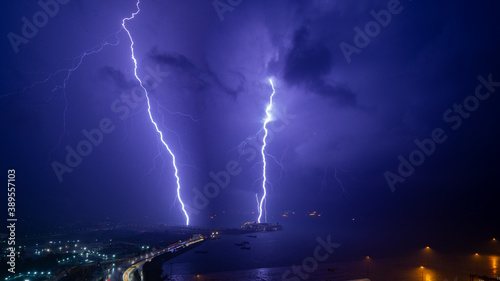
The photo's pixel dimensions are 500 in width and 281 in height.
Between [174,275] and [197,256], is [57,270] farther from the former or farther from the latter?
[197,256]

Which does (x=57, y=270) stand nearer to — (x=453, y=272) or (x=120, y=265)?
(x=120, y=265)

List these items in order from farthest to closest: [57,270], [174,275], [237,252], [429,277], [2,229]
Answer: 1. [2,229]
2. [237,252]
3. [174,275]
4. [57,270]
5. [429,277]

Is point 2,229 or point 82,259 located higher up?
point 2,229

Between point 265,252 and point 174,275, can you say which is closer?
point 174,275

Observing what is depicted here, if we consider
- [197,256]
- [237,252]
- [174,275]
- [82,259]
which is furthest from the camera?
[237,252]

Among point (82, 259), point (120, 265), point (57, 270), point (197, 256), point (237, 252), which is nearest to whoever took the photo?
point (57, 270)

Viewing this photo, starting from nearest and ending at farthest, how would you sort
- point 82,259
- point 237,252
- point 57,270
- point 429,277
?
point 429,277, point 57,270, point 82,259, point 237,252

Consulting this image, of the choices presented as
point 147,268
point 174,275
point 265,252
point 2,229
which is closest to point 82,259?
point 147,268

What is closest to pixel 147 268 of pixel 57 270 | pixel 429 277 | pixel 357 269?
pixel 57 270

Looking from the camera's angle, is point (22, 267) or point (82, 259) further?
point (82, 259)
